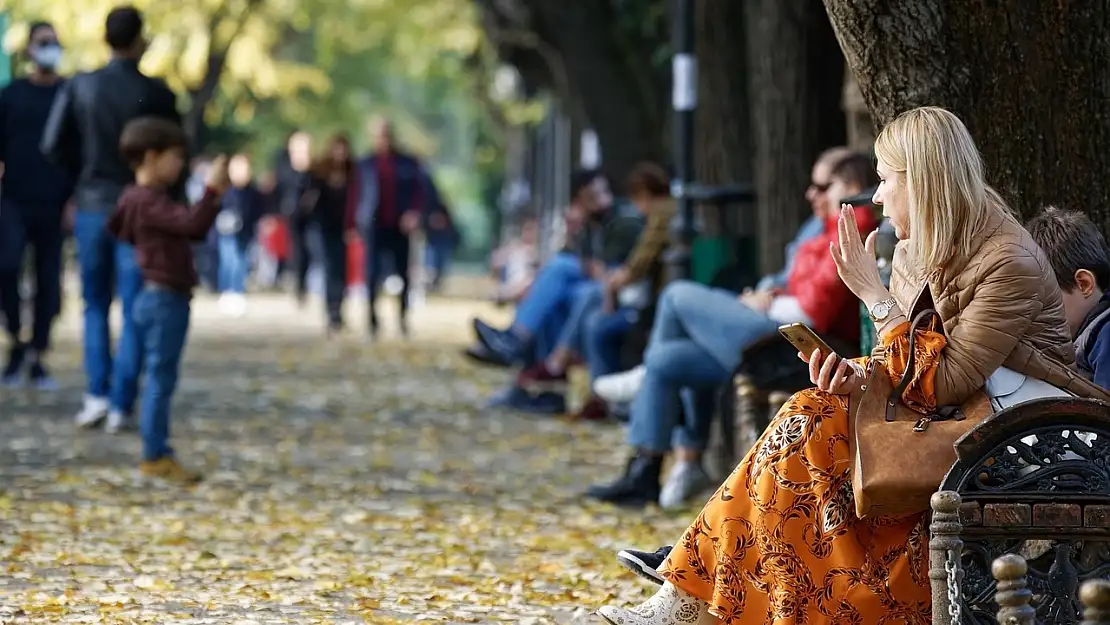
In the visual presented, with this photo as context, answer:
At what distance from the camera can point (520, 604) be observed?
23.3 feet

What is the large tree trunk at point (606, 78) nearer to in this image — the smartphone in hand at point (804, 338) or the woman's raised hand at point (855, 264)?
the woman's raised hand at point (855, 264)

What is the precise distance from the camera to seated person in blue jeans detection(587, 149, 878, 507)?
902cm

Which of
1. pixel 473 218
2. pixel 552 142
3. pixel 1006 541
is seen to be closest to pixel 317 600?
pixel 1006 541

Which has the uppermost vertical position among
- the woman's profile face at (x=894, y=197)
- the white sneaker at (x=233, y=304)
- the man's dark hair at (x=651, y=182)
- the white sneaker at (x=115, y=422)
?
the woman's profile face at (x=894, y=197)

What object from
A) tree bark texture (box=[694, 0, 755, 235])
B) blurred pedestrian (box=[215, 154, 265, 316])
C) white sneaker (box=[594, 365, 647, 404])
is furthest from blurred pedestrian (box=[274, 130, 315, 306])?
white sneaker (box=[594, 365, 647, 404])

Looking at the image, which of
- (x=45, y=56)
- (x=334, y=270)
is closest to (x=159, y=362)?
(x=45, y=56)

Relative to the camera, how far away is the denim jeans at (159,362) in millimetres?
10281

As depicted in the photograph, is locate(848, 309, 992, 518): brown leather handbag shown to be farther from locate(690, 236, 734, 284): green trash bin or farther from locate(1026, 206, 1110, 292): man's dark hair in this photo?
locate(690, 236, 734, 284): green trash bin

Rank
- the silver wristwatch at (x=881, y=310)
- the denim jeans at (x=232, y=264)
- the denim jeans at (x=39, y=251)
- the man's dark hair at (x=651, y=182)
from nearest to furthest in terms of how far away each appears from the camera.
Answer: the silver wristwatch at (x=881, y=310) → the man's dark hair at (x=651, y=182) → the denim jeans at (x=39, y=251) → the denim jeans at (x=232, y=264)

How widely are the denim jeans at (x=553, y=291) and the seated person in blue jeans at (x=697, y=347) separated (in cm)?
492

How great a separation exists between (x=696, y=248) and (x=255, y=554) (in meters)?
5.11

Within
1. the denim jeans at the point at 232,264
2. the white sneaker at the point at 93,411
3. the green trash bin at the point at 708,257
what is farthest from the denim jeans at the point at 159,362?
the denim jeans at the point at 232,264

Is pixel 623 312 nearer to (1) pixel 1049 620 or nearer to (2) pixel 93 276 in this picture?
(2) pixel 93 276

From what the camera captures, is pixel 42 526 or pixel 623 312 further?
pixel 623 312
